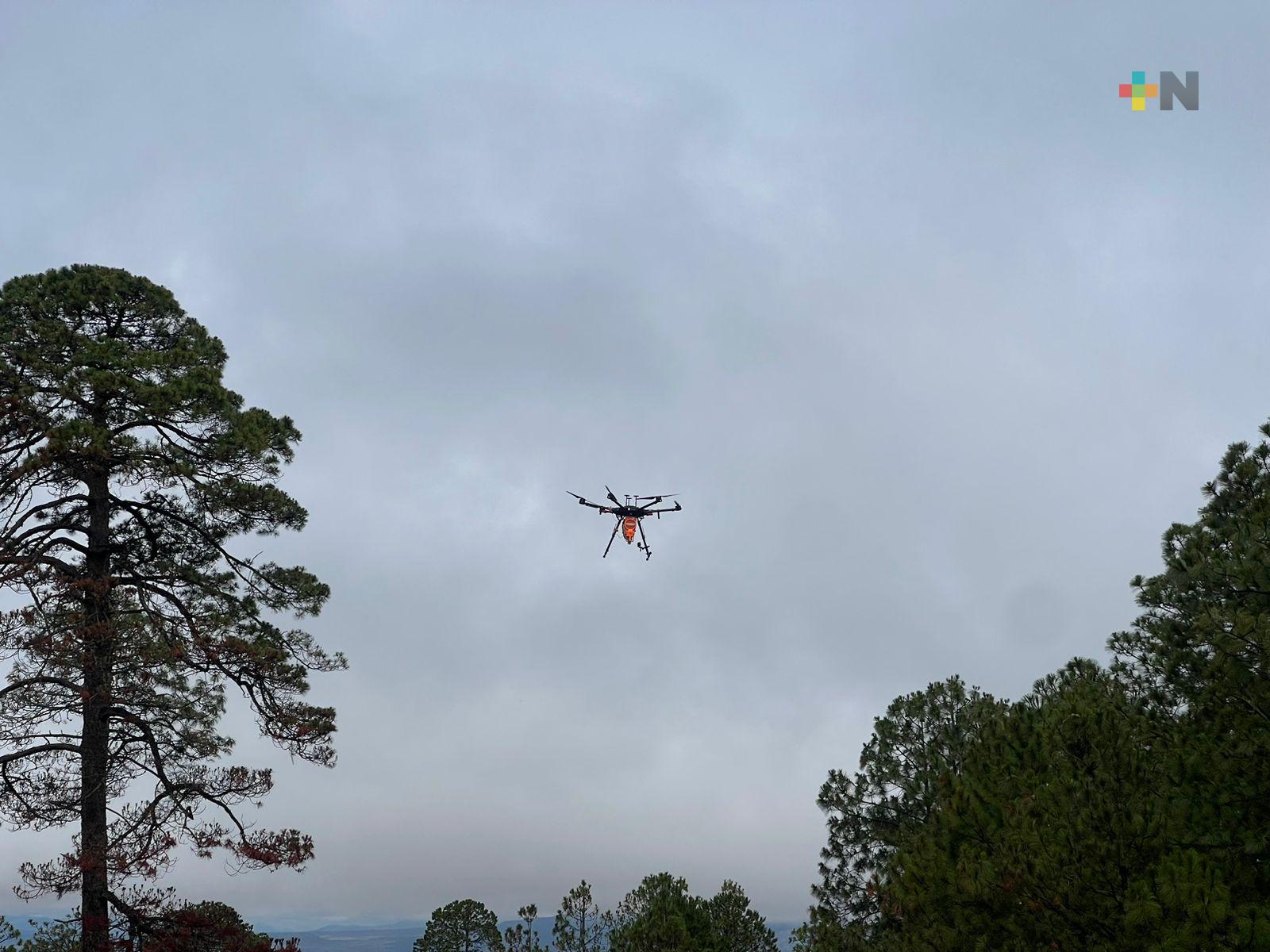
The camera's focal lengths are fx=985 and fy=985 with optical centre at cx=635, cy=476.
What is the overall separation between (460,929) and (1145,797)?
47.8m

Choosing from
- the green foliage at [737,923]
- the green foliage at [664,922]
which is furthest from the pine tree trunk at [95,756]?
the green foliage at [737,923]

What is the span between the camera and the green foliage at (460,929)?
50.8 m

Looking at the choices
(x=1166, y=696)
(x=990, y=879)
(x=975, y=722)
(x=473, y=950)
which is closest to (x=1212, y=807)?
(x=990, y=879)

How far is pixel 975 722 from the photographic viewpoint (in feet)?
72.6

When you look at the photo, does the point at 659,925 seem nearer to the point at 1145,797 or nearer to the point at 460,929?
the point at 1145,797

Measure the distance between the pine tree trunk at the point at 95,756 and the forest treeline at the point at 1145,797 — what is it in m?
13.6

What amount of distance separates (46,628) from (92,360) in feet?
17.2

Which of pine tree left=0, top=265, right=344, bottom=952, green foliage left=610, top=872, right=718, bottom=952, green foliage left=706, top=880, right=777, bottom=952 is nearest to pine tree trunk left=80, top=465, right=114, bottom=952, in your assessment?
pine tree left=0, top=265, right=344, bottom=952

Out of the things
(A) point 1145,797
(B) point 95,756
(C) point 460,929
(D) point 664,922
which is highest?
(B) point 95,756

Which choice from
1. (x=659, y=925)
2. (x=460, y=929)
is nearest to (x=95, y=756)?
(x=659, y=925)

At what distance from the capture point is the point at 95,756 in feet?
61.9

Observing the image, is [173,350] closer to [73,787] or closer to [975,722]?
[73,787]

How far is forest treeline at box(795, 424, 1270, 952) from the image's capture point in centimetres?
940

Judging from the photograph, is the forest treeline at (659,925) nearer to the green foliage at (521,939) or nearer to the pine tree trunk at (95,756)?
the green foliage at (521,939)
